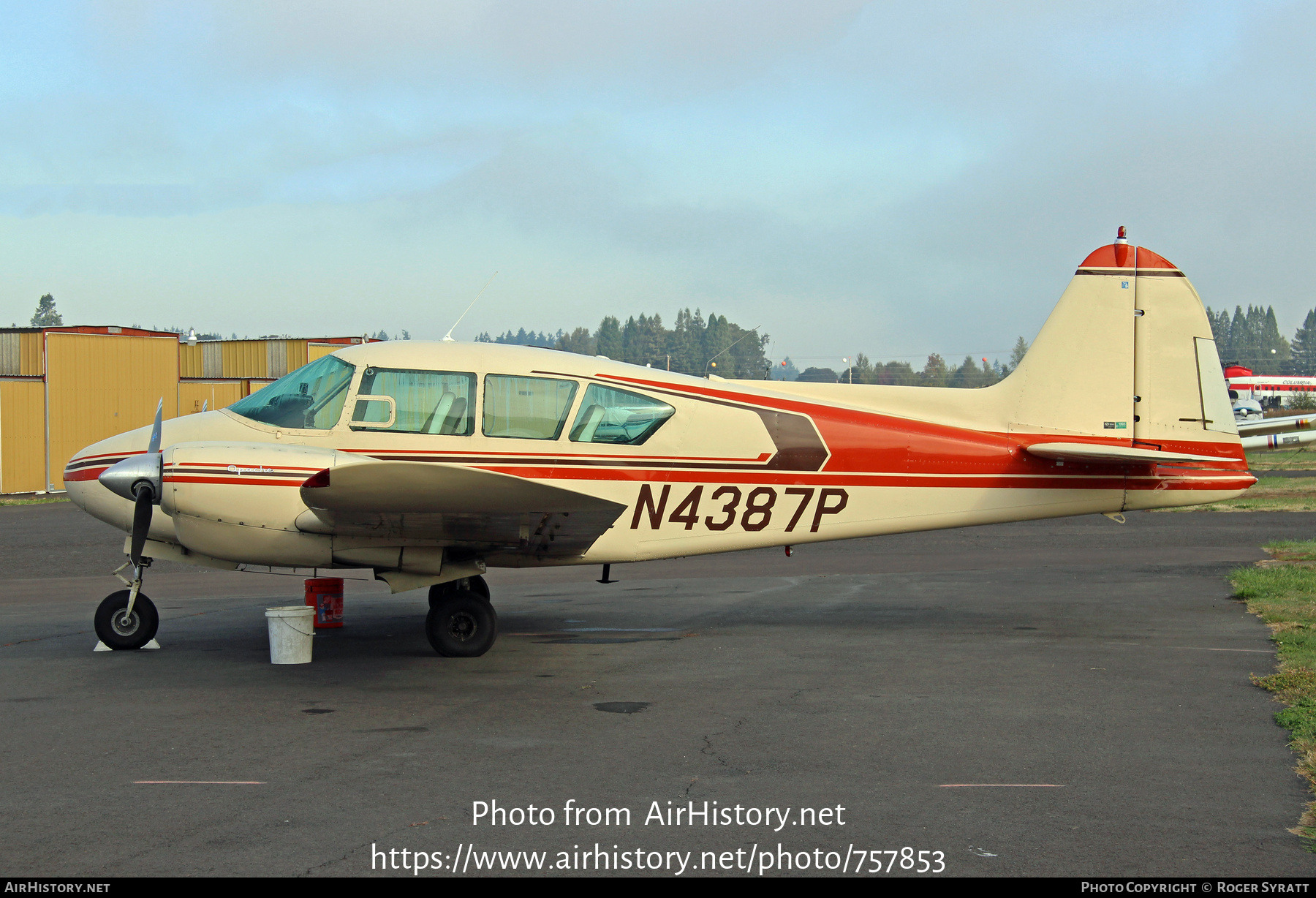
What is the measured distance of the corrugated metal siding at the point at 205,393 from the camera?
39.6 metres

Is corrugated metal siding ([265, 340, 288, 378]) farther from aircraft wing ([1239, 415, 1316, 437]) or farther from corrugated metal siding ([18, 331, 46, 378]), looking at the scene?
aircraft wing ([1239, 415, 1316, 437])

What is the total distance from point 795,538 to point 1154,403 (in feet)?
14.0

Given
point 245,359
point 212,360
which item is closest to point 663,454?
point 245,359

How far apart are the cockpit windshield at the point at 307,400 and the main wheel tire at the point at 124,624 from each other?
82.1 inches

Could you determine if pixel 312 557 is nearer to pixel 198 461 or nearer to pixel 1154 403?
pixel 198 461

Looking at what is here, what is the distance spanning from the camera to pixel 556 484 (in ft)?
30.0

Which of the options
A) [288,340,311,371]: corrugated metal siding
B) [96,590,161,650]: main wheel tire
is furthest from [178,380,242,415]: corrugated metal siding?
[96,590,161,650]: main wheel tire

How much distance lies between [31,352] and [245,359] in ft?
41.0

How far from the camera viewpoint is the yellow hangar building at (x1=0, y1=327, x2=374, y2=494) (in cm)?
3334

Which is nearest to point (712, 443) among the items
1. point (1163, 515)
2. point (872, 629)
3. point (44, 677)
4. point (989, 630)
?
point (872, 629)

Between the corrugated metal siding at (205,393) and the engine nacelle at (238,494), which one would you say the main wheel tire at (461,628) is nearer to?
the engine nacelle at (238,494)

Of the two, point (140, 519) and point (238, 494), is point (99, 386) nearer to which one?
point (140, 519)

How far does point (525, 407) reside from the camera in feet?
30.1

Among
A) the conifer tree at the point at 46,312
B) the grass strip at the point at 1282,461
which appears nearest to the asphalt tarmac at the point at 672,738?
the grass strip at the point at 1282,461
